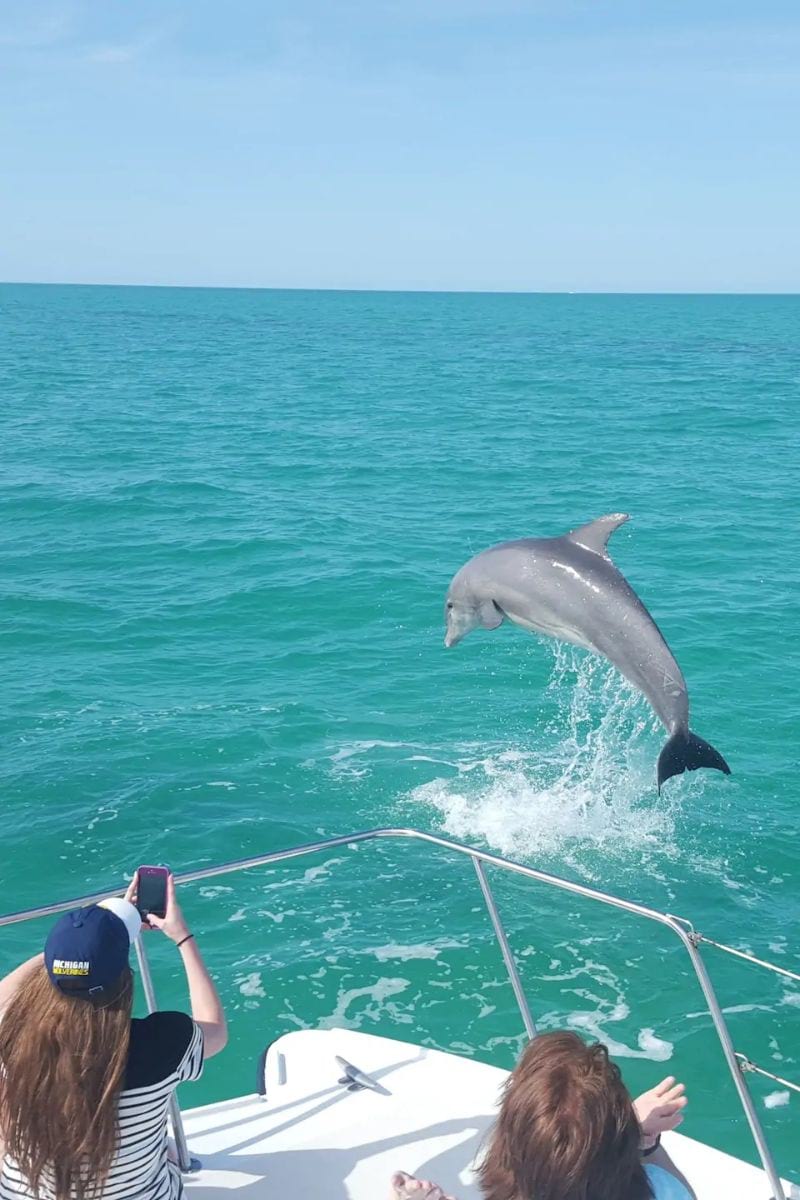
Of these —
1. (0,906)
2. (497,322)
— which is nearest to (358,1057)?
(0,906)

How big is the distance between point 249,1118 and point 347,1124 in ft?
1.76

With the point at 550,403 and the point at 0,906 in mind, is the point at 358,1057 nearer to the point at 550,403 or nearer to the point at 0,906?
the point at 0,906

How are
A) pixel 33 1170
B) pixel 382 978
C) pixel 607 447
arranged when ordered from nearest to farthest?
pixel 33 1170
pixel 382 978
pixel 607 447

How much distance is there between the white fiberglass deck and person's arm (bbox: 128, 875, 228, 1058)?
1.79 meters

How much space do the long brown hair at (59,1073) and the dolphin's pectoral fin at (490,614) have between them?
7.88 m

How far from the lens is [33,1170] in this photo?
3.71 metres

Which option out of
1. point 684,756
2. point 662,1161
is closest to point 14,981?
point 662,1161

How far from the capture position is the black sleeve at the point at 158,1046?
12.6 feet

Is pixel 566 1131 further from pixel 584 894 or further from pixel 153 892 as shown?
pixel 584 894

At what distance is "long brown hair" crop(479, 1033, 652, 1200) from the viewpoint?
131 inches

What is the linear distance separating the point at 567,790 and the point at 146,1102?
1409cm

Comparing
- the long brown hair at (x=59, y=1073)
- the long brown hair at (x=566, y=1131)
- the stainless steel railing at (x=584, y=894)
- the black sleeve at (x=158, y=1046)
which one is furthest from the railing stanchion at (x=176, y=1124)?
the long brown hair at (x=566, y=1131)

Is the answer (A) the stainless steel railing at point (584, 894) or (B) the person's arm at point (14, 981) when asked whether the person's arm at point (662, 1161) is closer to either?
(A) the stainless steel railing at point (584, 894)

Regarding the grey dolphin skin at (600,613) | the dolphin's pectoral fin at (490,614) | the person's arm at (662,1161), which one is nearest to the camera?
the person's arm at (662,1161)
